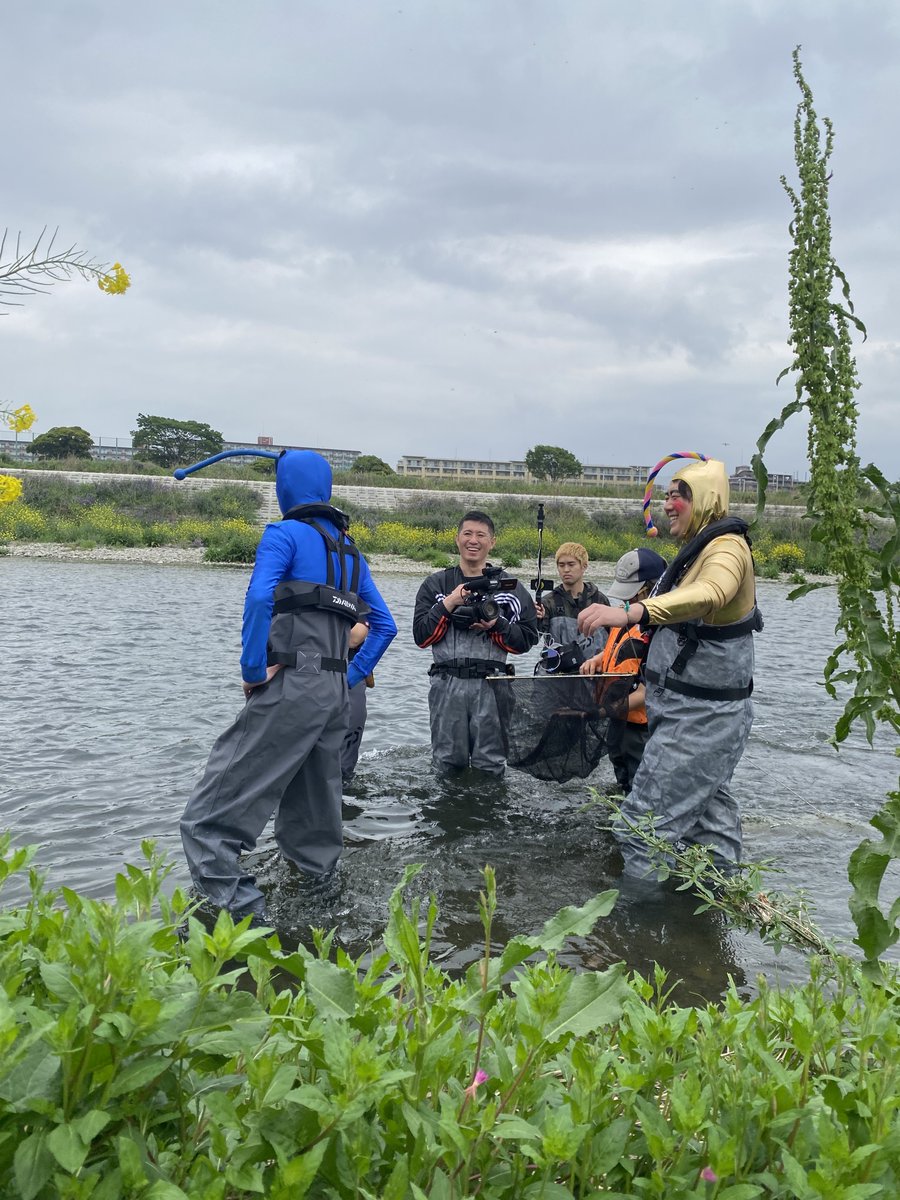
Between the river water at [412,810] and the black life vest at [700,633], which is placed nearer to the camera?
the black life vest at [700,633]

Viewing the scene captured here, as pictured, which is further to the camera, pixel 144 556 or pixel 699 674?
pixel 144 556

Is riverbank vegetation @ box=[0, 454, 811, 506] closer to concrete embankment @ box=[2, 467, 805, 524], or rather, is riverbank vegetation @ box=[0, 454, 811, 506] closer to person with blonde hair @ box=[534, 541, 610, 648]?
concrete embankment @ box=[2, 467, 805, 524]

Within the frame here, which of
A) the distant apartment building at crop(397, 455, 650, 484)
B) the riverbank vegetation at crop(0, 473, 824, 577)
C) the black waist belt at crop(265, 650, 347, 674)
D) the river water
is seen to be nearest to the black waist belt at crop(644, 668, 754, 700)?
the river water

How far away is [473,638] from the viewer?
8.01 meters

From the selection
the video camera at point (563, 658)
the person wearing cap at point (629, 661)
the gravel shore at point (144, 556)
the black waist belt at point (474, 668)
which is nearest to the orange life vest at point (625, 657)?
the person wearing cap at point (629, 661)

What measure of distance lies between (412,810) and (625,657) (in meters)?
2.09

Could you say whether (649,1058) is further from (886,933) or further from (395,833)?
(395,833)

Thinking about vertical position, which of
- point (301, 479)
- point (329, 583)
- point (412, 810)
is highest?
point (301, 479)

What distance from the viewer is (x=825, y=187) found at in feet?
6.70

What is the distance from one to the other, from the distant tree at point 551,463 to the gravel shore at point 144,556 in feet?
182

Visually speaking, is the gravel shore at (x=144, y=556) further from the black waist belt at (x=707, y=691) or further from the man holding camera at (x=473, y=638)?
the black waist belt at (x=707, y=691)

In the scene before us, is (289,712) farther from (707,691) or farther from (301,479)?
(707,691)

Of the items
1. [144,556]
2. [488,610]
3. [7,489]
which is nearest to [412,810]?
[488,610]

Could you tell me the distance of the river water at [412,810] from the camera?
219 inches
